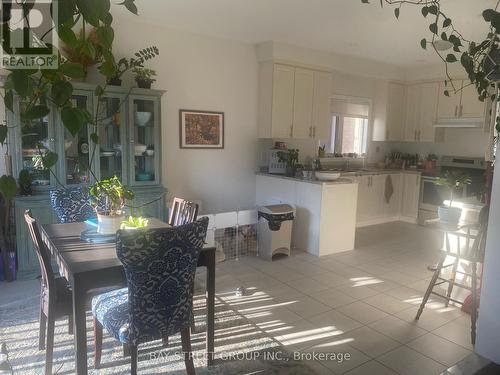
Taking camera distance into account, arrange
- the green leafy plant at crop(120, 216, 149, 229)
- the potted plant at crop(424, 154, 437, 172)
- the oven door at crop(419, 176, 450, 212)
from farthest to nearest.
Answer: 1. the potted plant at crop(424, 154, 437, 172)
2. the oven door at crop(419, 176, 450, 212)
3. the green leafy plant at crop(120, 216, 149, 229)

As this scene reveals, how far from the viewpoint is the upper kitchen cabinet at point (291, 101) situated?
5.09m

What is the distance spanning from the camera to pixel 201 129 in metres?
4.84

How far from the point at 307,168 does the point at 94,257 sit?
13.1 ft

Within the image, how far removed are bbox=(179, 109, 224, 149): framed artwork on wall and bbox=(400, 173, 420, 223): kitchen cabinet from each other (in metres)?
3.43

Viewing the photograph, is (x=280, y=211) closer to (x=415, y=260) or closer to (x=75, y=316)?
(x=415, y=260)

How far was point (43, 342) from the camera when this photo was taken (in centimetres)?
248

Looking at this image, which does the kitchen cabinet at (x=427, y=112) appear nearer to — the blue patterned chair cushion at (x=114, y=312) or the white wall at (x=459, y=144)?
the white wall at (x=459, y=144)

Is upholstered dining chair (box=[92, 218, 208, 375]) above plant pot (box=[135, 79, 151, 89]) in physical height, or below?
below

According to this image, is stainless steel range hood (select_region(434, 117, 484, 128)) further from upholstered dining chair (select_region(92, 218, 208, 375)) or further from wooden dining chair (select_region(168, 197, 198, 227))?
upholstered dining chair (select_region(92, 218, 208, 375))

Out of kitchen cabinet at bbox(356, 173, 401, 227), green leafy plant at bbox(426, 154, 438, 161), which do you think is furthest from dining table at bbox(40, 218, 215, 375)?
green leafy plant at bbox(426, 154, 438, 161)

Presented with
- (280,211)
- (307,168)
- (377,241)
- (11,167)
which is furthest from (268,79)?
(11,167)

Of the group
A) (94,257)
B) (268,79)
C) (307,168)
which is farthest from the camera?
(307,168)

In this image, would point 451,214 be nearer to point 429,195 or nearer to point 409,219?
point 429,195

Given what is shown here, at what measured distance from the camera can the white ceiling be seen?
358cm
